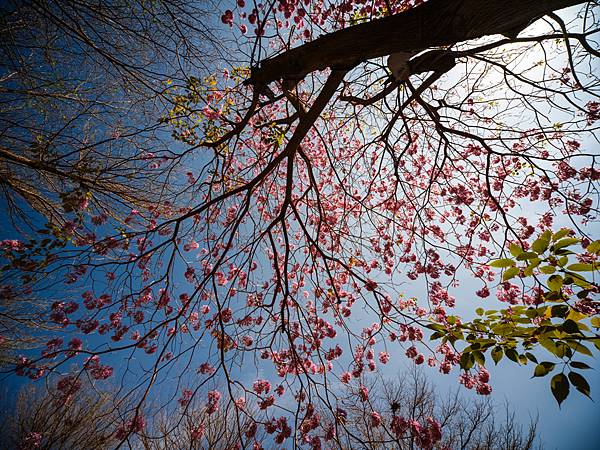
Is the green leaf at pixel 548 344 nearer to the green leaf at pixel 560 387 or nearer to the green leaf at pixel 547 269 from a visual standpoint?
the green leaf at pixel 560 387

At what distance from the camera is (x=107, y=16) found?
3521 millimetres

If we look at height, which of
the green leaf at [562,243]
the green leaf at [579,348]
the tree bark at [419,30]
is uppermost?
the tree bark at [419,30]

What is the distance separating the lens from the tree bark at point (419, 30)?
1668 mm

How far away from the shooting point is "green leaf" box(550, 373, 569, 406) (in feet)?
3.01

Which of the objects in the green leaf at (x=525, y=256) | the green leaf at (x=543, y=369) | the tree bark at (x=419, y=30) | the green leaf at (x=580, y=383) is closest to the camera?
the green leaf at (x=580, y=383)

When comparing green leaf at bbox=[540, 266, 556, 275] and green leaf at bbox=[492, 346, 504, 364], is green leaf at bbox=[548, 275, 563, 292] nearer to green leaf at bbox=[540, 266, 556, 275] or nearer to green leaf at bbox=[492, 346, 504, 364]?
green leaf at bbox=[540, 266, 556, 275]

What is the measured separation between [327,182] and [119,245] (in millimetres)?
3829

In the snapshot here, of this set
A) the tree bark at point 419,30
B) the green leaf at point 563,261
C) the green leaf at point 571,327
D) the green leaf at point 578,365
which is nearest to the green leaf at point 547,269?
the green leaf at point 563,261

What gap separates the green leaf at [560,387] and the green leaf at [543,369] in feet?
0.23

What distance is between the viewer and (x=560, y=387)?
0.94 meters

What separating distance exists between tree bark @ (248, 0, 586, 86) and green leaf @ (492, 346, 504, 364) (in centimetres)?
192

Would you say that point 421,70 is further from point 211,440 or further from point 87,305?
point 211,440

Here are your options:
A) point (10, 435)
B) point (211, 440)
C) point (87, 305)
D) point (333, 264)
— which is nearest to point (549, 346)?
point (333, 264)

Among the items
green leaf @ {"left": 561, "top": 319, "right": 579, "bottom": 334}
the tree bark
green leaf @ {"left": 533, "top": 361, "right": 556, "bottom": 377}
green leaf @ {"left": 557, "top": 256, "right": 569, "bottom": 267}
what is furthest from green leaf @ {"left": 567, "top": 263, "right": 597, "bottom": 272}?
the tree bark
